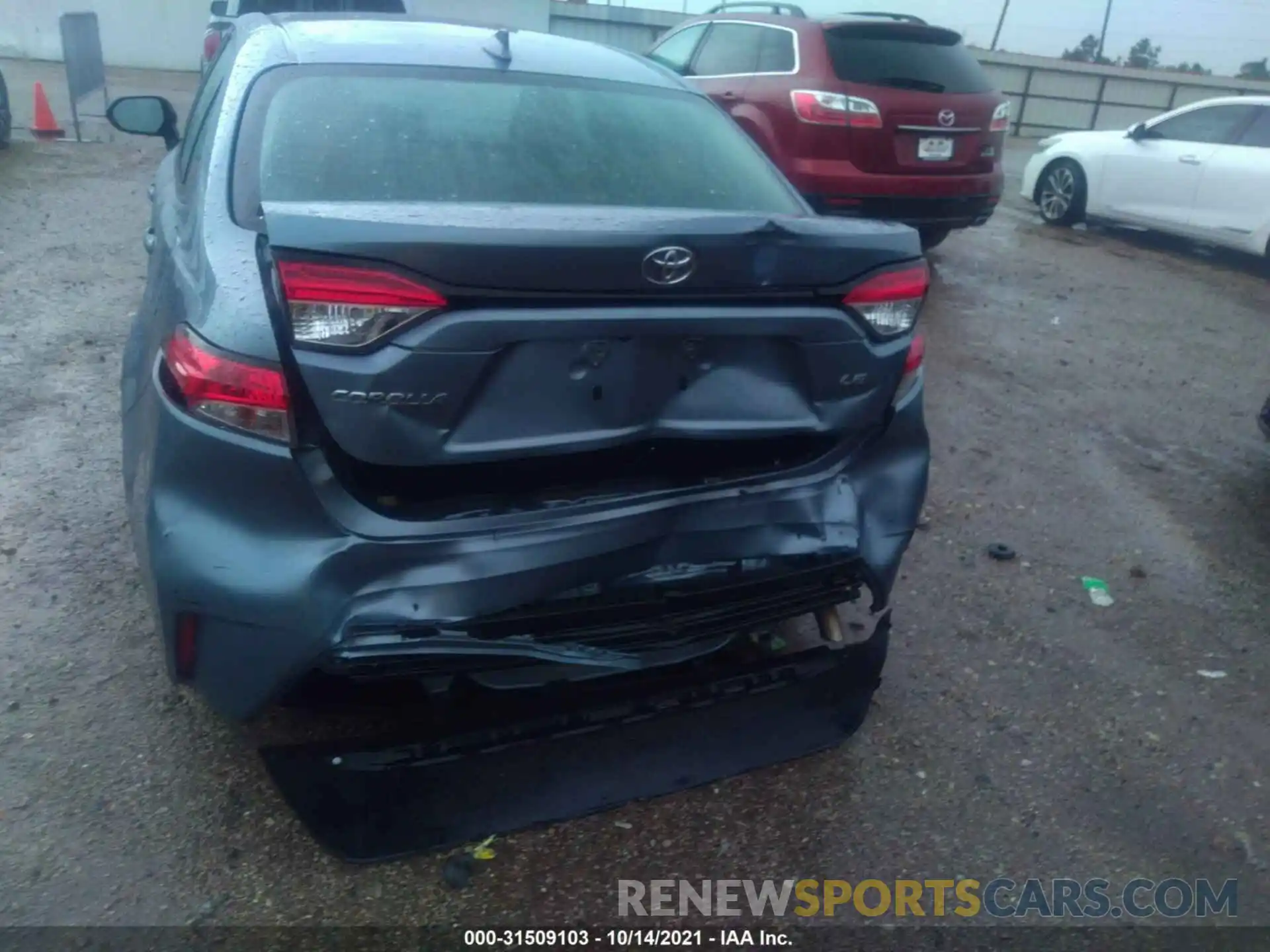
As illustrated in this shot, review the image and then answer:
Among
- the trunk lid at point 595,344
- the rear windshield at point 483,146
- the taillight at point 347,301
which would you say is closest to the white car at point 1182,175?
the rear windshield at point 483,146

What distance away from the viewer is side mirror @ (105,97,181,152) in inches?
166

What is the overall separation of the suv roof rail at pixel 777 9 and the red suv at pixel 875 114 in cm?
11

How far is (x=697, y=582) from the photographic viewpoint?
95.7 inches

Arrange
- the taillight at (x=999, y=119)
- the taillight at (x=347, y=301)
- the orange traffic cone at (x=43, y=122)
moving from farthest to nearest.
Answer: the orange traffic cone at (x=43, y=122) < the taillight at (x=999, y=119) < the taillight at (x=347, y=301)

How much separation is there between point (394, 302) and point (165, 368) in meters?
0.62

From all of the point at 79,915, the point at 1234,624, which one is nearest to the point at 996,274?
the point at 1234,624

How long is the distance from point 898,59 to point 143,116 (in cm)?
528

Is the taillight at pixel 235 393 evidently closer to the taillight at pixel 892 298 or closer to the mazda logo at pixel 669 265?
the mazda logo at pixel 669 265

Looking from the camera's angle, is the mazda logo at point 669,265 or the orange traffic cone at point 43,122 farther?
the orange traffic cone at point 43,122

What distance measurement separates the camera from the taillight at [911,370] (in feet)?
8.98

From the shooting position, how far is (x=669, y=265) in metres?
2.26

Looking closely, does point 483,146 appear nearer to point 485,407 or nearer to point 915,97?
point 485,407

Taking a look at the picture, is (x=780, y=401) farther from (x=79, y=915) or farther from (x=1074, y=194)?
(x=1074, y=194)

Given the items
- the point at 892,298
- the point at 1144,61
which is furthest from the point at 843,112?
the point at 1144,61
